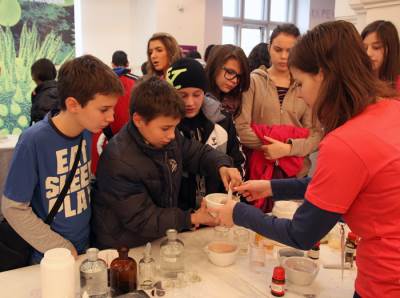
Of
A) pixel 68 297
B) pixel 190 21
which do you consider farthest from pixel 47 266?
pixel 190 21

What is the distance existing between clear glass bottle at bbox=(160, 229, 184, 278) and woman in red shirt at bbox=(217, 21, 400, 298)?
0.43 meters

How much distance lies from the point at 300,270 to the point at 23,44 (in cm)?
584

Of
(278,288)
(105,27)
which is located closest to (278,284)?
(278,288)

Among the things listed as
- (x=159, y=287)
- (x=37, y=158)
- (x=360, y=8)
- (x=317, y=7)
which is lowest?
(x=159, y=287)

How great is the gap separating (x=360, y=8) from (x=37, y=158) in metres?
3.01

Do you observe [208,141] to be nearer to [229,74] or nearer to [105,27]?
[229,74]

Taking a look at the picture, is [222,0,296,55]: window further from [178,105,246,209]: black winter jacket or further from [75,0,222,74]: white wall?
[178,105,246,209]: black winter jacket

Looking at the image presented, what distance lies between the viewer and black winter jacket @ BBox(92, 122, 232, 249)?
142 centimetres

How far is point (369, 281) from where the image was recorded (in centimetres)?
101

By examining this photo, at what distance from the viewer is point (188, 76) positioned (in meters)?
1.80

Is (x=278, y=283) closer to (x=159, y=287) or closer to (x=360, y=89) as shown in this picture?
(x=159, y=287)

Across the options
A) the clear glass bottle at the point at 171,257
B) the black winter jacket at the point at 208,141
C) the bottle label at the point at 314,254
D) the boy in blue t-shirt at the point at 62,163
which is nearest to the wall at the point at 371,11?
the black winter jacket at the point at 208,141

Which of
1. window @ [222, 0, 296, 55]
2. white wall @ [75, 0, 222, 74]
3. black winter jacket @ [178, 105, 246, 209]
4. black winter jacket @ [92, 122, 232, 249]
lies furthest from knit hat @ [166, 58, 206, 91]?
window @ [222, 0, 296, 55]

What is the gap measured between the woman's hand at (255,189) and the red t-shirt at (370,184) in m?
0.50
